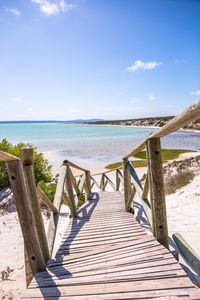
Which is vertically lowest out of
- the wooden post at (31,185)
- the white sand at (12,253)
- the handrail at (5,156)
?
the white sand at (12,253)

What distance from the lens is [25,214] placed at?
2312mm

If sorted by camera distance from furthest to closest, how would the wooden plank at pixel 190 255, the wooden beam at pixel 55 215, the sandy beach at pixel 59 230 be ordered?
1. the sandy beach at pixel 59 230
2. the wooden beam at pixel 55 215
3. the wooden plank at pixel 190 255

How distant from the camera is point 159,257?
8.08 feet

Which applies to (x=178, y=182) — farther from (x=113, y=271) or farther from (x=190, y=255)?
(x=190, y=255)

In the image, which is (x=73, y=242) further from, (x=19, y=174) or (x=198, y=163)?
(x=198, y=163)

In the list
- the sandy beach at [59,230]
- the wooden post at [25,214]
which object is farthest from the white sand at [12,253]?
the wooden post at [25,214]

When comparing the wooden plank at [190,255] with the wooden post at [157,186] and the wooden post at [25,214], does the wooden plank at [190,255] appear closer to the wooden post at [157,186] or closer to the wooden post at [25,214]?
the wooden post at [157,186]

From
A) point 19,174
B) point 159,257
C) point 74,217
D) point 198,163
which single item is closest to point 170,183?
point 198,163

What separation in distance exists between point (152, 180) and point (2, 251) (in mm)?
3465

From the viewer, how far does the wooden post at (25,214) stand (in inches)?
87.7

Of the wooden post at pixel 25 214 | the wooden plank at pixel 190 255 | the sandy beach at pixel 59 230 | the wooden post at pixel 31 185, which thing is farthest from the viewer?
the sandy beach at pixel 59 230

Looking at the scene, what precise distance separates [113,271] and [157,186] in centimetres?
96

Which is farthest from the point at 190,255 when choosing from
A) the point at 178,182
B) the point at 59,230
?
the point at 178,182

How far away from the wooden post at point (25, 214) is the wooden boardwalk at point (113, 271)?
14 centimetres
